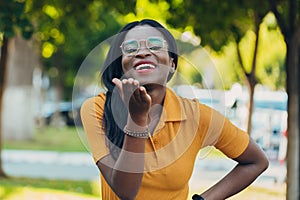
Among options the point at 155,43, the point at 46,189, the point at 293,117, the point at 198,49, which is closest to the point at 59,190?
the point at 46,189

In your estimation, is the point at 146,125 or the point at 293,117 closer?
the point at 146,125

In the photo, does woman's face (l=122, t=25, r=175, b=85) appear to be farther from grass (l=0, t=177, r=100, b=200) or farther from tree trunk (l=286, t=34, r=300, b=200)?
grass (l=0, t=177, r=100, b=200)

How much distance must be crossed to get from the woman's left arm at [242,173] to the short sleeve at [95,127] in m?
0.57

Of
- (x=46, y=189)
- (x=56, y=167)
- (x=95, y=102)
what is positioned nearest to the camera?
(x=95, y=102)

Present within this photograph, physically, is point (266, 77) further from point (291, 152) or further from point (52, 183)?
point (291, 152)

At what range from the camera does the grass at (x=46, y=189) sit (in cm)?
1056

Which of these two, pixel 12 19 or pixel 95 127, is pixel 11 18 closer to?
pixel 12 19

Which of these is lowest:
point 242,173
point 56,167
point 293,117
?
point 56,167

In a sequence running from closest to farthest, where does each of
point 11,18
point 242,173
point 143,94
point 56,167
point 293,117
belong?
point 143,94
point 242,173
point 293,117
point 11,18
point 56,167

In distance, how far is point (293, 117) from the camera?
858 centimetres

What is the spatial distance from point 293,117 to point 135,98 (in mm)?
6503

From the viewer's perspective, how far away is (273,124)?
22.2m

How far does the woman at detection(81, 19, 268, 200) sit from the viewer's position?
96.1 inches

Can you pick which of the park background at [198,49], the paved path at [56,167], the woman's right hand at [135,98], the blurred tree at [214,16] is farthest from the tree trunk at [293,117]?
the woman's right hand at [135,98]
